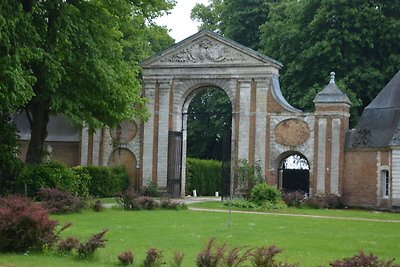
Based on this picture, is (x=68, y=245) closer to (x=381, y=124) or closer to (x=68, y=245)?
(x=68, y=245)

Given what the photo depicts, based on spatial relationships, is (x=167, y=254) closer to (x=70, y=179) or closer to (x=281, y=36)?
(x=70, y=179)

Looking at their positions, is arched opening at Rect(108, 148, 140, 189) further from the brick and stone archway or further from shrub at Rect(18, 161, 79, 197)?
shrub at Rect(18, 161, 79, 197)

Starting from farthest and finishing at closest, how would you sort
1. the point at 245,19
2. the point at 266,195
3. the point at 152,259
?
the point at 245,19
the point at 266,195
the point at 152,259

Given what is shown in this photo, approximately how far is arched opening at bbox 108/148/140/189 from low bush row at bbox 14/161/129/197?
0.41 m

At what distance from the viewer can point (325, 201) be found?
1194 inches

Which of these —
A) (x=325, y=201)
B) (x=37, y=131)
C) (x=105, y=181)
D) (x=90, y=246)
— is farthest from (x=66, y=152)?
(x=90, y=246)

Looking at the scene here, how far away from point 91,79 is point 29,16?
3.34 meters

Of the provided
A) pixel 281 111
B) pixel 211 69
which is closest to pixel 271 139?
pixel 281 111

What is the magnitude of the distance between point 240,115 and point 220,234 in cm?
1610

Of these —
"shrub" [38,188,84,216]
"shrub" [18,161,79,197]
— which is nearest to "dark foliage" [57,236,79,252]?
"shrub" [38,188,84,216]

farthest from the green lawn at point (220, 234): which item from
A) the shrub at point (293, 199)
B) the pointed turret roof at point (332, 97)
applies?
the pointed turret roof at point (332, 97)

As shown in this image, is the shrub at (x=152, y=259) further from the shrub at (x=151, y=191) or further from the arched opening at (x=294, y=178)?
the arched opening at (x=294, y=178)

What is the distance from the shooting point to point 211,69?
109 ft

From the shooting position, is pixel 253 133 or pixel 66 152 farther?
pixel 66 152
